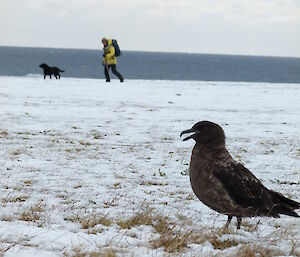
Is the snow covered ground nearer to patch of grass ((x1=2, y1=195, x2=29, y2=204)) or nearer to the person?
patch of grass ((x1=2, y1=195, x2=29, y2=204))

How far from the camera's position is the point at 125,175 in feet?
26.2

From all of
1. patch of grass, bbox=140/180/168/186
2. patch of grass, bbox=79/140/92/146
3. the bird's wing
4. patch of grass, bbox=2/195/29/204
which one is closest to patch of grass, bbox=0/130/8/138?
patch of grass, bbox=79/140/92/146

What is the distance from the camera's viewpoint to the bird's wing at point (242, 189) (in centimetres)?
478

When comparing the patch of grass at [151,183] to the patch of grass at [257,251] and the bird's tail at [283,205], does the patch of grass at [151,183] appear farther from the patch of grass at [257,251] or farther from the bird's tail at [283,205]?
the patch of grass at [257,251]

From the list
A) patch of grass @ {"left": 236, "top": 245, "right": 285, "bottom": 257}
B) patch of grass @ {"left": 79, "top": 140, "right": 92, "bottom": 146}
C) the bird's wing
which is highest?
the bird's wing

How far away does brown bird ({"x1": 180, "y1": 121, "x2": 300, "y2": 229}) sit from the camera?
4789mm

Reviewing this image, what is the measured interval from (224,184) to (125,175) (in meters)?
3.40

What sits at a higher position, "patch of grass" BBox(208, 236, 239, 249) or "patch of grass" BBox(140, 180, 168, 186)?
"patch of grass" BBox(208, 236, 239, 249)

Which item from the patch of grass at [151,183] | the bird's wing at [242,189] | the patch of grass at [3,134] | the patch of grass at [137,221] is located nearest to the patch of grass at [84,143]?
the patch of grass at [3,134]

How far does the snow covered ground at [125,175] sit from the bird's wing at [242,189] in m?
0.35

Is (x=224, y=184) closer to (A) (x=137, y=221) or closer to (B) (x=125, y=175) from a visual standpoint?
(A) (x=137, y=221)

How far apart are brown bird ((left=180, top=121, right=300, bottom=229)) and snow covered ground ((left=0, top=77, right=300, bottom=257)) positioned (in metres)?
0.30

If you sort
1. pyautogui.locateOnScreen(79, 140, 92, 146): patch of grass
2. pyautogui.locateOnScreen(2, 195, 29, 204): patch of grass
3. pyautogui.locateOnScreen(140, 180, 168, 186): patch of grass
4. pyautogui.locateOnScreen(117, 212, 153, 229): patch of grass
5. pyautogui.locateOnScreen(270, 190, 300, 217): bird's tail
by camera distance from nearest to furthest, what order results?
1. pyautogui.locateOnScreen(270, 190, 300, 217): bird's tail
2. pyautogui.locateOnScreen(117, 212, 153, 229): patch of grass
3. pyautogui.locateOnScreen(2, 195, 29, 204): patch of grass
4. pyautogui.locateOnScreen(140, 180, 168, 186): patch of grass
5. pyautogui.locateOnScreen(79, 140, 92, 146): patch of grass

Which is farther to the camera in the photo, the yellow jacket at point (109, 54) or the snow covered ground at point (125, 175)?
the yellow jacket at point (109, 54)
